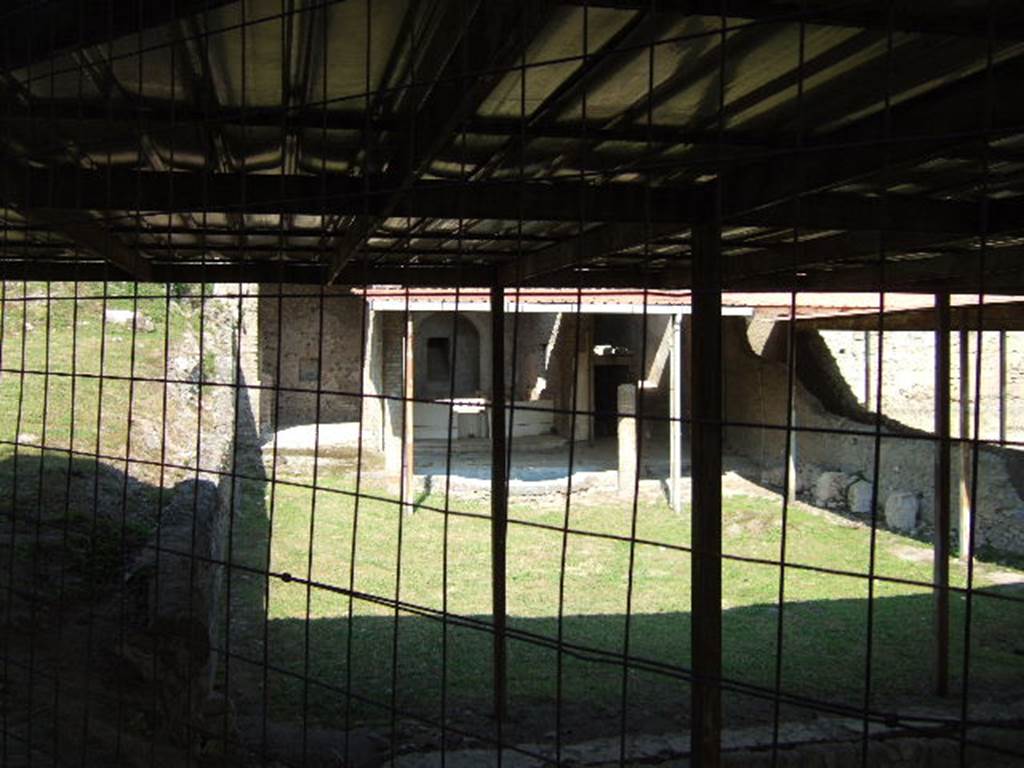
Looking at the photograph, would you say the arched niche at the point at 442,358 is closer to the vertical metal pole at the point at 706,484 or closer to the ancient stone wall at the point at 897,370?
the ancient stone wall at the point at 897,370

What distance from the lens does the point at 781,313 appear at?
16.8 meters

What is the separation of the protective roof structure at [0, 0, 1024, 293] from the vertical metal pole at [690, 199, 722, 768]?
26 cm

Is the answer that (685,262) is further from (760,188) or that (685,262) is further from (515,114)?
(515,114)

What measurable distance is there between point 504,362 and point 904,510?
30.8 feet

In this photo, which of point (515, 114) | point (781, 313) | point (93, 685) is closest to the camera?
point (515, 114)

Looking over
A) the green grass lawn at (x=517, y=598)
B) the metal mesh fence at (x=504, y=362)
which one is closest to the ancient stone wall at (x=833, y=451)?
the metal mesh fence at (x=504, y=362)

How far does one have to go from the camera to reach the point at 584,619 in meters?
10.1

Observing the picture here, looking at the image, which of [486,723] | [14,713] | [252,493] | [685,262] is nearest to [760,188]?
[685,262]

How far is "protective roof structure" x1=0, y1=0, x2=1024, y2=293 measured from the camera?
2.72 m

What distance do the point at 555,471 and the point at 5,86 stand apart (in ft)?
48.7

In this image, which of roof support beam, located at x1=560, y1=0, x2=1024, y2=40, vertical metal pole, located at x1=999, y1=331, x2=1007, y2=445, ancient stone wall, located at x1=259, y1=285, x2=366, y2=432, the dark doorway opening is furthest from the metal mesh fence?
the dark doorway opening

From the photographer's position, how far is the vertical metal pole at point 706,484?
15.6ft

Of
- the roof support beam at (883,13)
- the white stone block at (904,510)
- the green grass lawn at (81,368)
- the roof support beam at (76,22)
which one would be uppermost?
the roof support beam at (76,22)

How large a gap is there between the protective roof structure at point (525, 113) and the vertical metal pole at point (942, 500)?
3.73 metres
